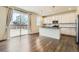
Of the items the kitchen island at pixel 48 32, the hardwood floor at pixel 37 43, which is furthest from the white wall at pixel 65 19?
the kitchen island at pixel 48 32

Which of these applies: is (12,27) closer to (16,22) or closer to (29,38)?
(16,22)

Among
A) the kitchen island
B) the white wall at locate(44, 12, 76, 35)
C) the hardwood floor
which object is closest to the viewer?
the hardwood floor

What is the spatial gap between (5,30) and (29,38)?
0.88m

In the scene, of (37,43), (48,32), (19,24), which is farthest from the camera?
(48,32)

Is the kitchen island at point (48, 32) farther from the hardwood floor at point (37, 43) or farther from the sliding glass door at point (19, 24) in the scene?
the sliding glass door at point (19, 24)

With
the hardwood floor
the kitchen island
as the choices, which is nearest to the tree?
the hardwood floor

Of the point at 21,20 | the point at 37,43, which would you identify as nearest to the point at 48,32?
the point at 37,43

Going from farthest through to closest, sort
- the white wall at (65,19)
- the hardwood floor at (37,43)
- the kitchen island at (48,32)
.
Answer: the kitchen island at (48,32)
the white wall at (65,19)
the hardwood floor at (37,43)

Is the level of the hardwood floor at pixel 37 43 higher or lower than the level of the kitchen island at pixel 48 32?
lower

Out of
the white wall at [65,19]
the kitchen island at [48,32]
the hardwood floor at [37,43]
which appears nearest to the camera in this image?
the hardwood floor at [37,43]

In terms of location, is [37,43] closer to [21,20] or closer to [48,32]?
[21,20]

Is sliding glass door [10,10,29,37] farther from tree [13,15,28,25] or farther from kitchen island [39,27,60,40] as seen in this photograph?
kitchen island [39,27,60,40]

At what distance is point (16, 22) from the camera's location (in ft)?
9.93
